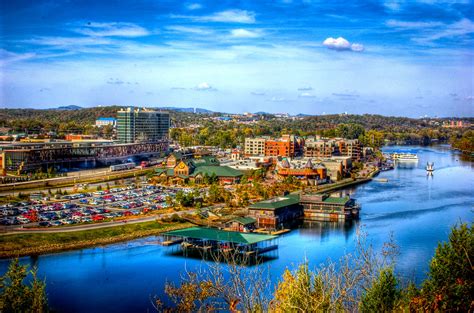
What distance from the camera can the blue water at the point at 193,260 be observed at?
A: 10.4 meters

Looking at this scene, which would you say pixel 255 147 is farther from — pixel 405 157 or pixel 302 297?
pixel 302 297

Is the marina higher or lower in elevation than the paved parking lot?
higher

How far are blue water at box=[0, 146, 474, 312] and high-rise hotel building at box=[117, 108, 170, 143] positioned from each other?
20135 mm

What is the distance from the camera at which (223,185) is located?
24.9m

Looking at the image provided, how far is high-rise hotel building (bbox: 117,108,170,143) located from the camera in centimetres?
3828

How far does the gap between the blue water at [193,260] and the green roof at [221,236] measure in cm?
55

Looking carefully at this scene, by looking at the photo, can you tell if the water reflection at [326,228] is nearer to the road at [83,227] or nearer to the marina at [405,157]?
the road at [83,227]

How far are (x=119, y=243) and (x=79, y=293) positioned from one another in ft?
12.9

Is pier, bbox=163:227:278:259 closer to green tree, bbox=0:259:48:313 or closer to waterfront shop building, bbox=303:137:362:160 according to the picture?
green tree, bbox=0:259:48:313

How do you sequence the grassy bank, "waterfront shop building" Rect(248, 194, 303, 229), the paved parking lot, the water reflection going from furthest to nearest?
1. "waterfront shop building" Rect(248, 194, 303, 229)
2. the water reflection
3. the paved parking lot
4. the grassy bank

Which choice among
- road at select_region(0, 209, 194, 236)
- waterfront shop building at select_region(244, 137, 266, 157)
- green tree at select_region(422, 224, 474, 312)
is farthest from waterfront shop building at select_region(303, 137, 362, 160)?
green tree at select_region(422, 224, 474, 312)

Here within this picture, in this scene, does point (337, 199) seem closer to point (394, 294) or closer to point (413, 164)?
point (394, 294)

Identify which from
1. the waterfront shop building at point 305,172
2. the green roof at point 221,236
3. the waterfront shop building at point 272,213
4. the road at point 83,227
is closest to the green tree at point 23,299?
the green roof at point 221,236

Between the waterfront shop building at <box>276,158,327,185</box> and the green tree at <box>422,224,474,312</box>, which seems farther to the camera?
the waterfront shop building at <box>276,158,327,185</box>
